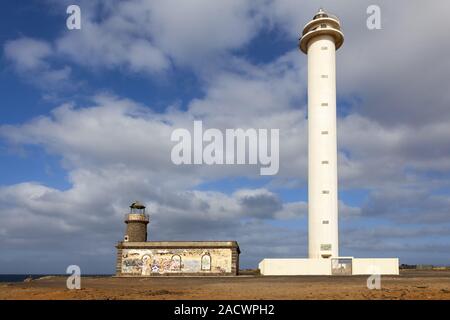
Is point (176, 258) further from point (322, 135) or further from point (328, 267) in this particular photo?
point (322, 135)

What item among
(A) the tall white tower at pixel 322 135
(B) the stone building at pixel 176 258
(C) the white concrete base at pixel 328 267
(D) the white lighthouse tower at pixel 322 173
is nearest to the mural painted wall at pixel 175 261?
(B) the stone building at pixel 176 258

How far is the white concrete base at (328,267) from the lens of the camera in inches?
1640

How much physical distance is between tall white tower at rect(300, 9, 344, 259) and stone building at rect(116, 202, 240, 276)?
337 inches

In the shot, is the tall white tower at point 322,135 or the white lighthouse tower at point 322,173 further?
the tall white tower at point 322,135

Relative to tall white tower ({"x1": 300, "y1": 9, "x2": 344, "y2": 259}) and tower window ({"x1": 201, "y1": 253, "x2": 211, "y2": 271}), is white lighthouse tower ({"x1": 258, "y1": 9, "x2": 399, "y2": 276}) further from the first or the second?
tower window ({"x1": 201, "y1": 253, "x2": 211, "y2": 271})

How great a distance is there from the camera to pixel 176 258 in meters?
44.8

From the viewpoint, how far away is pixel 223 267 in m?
44.0

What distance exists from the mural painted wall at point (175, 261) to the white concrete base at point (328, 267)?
519 cm

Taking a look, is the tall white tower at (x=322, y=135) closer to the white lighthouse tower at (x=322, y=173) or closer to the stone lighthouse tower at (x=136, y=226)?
the white lighthouse tower at (x=322, y=173)

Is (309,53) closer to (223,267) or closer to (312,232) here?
(312,232)

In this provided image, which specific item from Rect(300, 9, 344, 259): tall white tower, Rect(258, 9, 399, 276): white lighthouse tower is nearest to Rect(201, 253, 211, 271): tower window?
Rect(258, 9, 399, 276): white lighthouse tower
